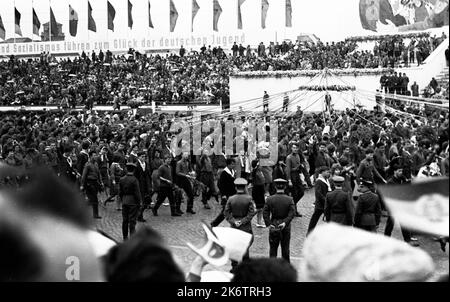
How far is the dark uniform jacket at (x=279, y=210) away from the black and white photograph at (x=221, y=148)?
0.03 meters

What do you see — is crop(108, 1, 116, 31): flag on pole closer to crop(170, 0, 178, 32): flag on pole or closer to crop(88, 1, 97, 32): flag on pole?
crop(88, 1, 97, 32): flag on pole

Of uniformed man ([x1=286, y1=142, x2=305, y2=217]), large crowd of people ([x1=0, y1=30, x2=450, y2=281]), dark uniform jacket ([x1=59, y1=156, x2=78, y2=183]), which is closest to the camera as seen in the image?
large crowd of people ([x1=0, y1=30, x2=450, y2=281])

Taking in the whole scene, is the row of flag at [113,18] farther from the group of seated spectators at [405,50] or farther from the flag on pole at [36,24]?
→ the group of seated spectators at [405,50]

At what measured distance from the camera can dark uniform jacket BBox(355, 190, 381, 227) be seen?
31.9 ft

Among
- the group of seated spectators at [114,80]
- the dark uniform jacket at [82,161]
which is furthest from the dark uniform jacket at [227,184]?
the group of seated spectators at [114,80]

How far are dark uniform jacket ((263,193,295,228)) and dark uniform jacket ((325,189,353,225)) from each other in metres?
0.72

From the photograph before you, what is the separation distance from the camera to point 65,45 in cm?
4878

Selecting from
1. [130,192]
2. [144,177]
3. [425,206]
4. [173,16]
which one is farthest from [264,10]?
[425,206]

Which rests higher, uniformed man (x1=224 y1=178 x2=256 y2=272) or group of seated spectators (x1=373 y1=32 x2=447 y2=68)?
group of seated spectators (x1=373 y1=32 x2=447 y2=68)

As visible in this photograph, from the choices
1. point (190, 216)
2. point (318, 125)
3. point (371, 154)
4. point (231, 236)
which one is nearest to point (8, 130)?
point (190, 216)

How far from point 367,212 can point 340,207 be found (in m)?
0.39

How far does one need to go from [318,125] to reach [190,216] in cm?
840

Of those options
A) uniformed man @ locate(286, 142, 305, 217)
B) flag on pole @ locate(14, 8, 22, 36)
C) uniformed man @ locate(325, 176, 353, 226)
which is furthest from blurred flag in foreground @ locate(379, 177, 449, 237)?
flag on pole @ locate(14, 8, 22, 36)

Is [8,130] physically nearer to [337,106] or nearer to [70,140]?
Answer: [70,140]
